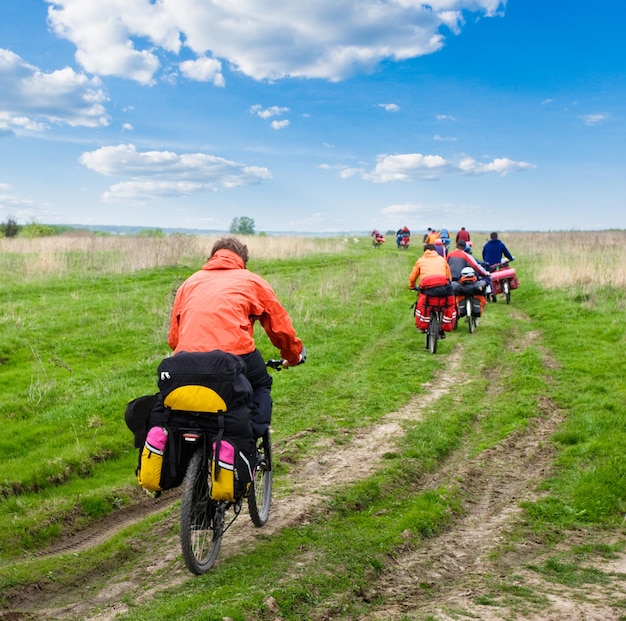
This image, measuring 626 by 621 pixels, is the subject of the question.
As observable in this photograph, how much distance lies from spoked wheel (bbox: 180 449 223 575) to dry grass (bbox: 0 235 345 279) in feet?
59.6

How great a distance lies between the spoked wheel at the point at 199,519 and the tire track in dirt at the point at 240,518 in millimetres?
185

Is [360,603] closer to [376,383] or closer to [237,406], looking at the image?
[237,406]

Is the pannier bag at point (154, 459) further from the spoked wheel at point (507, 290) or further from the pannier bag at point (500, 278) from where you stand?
the spoked wheel at point (507, 290)

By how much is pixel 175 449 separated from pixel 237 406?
0.51 m

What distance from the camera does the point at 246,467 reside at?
426cm

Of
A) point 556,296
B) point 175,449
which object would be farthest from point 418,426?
point 556,296

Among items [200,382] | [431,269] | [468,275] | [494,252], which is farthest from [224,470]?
[494,252]

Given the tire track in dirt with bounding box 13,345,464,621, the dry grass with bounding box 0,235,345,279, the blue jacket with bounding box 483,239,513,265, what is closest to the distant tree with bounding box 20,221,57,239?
the dry grass with bounding box 0,235,345,279

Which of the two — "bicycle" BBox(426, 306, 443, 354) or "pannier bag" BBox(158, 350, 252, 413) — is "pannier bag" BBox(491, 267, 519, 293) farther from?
"pannier bag" BBox(158, 350, 252, 413)

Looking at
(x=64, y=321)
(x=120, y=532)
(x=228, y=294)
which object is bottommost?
(x=120, y=532)

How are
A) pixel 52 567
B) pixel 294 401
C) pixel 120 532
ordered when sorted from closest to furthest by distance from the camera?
1. pixel 52 567
2. pixel 120 532
3. pixel 294 401

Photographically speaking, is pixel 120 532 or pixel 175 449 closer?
pixel 175 449

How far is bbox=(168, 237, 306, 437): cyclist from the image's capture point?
4414 mm

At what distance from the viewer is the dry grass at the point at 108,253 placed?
21938 mm
